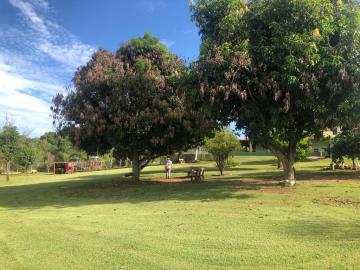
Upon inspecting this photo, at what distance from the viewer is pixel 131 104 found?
22797mm

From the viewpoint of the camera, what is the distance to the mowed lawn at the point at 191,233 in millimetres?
7338

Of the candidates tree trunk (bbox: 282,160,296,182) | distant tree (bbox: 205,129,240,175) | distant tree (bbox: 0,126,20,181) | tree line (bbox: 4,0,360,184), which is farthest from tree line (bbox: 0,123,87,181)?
tree trunk (bbox: 282,160,296,182)

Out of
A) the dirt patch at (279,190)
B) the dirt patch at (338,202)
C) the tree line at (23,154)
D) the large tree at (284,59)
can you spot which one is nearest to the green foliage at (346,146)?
the large tree at (284,59)

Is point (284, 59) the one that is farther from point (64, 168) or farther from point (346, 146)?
point (64, 168)

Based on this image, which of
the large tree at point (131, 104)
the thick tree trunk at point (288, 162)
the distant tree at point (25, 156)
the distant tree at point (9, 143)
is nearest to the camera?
the thick tree trunk at point (288, 162)

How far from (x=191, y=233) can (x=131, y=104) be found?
14.1m

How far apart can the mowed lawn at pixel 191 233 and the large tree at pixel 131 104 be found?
22.3 feet

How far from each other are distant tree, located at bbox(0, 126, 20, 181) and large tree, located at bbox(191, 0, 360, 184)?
43.5 m

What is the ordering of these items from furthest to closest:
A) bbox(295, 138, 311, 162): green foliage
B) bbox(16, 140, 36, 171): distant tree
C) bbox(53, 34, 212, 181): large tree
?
bbox(16, 140, 36, 171): distant tree, bbox(295, 138, 311, 162): green foliage, bbox(53, 34, 212, 181): large tree

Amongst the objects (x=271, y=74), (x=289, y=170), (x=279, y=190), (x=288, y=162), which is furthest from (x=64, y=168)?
(x=271, y=74)

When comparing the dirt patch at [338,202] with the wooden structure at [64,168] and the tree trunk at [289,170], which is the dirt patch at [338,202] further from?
the wooden structure at [64,168]

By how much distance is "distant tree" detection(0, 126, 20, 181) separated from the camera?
5569 centimetres

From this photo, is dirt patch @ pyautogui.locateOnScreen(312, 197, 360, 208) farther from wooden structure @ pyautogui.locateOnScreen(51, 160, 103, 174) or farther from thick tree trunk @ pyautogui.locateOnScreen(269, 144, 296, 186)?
wooden structure @ pyautogui.locateOnScreen(51, 160, 103, 174)

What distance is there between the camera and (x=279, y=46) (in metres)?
16.7
